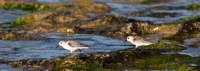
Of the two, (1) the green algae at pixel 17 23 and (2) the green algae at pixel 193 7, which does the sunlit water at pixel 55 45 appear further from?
(1) the green algae at pixel 17 23

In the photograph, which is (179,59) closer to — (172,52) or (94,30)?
(172,52)

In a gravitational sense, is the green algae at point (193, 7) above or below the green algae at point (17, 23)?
below

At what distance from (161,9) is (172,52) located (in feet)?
45.4

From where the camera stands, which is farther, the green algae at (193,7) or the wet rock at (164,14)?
the green algae at (193,7)

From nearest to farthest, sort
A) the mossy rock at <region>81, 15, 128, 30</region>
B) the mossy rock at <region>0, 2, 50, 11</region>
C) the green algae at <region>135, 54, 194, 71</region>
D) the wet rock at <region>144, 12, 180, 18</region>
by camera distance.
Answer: the green algae at <region>135, 54, 194, 71</region>
the mossy rock at <region>81, 15, 128, 30</region>
the wet rock at <region>144, 12, 180, 18</region>
the mossy rock at <region>0, 2, 50, 11</region>

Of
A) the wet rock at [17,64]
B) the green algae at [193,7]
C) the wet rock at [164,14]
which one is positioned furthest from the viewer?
the green algae at [193,7]

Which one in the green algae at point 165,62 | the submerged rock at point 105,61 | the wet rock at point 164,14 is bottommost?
the wet rock at point 164,14

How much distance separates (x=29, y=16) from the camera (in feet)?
92.3

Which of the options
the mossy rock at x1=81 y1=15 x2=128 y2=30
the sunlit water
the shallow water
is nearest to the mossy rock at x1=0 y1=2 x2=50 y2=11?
the sunlit water

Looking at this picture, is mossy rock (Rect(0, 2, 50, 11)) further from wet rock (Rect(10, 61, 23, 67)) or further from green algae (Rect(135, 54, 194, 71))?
green algae (Rect(135, 54, 194, 71))

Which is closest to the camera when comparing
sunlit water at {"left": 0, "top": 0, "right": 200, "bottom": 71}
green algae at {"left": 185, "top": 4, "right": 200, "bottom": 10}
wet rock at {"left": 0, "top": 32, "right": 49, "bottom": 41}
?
sunlit water at {"left": 0, "top": 0, "right": 200, "bottom": 71}

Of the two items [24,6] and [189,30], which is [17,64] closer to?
[189,30]

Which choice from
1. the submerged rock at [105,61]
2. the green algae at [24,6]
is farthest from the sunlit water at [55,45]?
the green algae at [24,6]

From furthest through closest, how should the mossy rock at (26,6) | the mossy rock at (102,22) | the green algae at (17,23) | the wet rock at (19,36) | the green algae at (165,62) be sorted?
the mossy rock at (26,6)
the green algae at (17,23)
the mossy rock at (102,22)
the wet rock at (19,36)
the green algae at (165,62)
